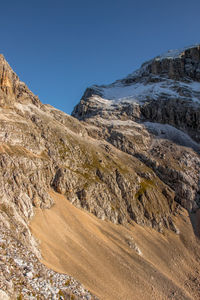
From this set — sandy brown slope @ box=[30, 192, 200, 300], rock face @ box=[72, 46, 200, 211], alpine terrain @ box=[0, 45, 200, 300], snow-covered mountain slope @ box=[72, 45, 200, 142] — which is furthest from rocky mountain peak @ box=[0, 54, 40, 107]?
snow-covered mountain slope @ box=[72, 45, 200, 142]

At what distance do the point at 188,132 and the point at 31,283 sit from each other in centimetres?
11144

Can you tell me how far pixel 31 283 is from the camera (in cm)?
1900

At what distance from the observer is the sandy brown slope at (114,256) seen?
32.2 metres

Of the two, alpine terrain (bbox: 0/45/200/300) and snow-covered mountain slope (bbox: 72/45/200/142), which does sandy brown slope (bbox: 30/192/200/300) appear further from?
snow-covered mountain slope (bbox: 72/45/200/142)

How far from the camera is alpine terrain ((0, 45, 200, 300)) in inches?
1099

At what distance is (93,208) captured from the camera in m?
51.1

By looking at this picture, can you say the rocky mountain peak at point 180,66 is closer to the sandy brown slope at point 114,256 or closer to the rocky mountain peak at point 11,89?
the rocky mountain peak at point 11,89

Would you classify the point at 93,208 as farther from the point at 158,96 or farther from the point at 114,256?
the point at 158,96

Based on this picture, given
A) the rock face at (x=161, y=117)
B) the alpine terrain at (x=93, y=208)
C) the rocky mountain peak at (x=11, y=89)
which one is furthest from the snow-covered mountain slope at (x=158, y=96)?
the rocky mountain peak at (x=11, y=89)

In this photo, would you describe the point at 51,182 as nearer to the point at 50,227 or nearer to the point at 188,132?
the point at 50,227

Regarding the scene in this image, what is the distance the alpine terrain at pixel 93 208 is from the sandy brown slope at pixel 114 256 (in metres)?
0.21

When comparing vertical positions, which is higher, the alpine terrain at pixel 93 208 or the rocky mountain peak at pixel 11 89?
the rocky mountain peak at pixel 11 89

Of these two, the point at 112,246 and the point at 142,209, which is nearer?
the point at 112,246

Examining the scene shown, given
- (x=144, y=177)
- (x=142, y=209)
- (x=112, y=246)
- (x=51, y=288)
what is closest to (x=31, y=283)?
(x=51, y=288)
